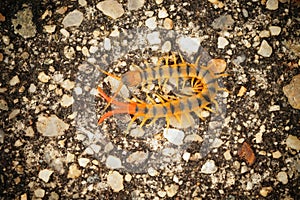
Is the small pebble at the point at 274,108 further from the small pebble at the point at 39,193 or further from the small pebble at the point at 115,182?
the small pebble at the point at 39,193

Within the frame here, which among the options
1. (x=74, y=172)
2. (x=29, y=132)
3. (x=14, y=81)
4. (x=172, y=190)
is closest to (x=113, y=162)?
(x=74, y=172)

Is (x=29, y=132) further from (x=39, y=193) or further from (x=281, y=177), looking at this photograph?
(x=281, y=177)

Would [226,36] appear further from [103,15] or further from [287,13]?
[103,15]

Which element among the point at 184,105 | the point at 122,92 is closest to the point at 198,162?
the point at 184,105

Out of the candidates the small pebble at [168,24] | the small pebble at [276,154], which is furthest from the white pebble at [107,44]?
the small pebble at [276,154]

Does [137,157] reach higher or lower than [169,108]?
lower

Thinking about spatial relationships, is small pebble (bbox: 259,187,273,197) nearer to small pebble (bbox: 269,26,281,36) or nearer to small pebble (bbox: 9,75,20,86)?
small pebble (bbox: 269,26,281,36)
